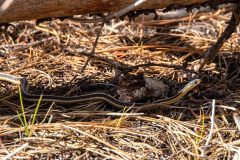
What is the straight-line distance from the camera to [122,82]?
9.24 ft

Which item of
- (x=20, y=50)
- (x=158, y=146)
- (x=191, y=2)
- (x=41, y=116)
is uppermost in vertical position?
(x=191, y=2)

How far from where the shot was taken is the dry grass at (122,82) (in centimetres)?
212

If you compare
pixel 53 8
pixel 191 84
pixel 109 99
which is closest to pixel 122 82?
pixel 109 99

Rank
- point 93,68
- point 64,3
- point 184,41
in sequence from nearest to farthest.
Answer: point 64,3
point 93,68
point 184,41

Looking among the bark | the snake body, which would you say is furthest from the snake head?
the bark

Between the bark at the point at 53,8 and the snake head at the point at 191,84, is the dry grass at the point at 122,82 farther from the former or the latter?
the bark at the point at 53,8

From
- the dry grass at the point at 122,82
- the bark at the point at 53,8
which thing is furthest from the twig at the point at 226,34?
the bark at the point at 53,8

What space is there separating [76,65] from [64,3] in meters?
0.77

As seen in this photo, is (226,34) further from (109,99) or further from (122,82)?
(109,99)

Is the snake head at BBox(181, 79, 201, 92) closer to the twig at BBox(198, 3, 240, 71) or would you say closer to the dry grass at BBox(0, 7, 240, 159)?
the dry grass at BBox(0, 7, 240, 159)

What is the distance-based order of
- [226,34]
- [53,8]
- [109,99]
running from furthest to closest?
[226,34], [109,99], [53,8]

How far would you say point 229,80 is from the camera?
9.40 ft

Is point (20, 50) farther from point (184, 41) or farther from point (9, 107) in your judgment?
point (184, 41)

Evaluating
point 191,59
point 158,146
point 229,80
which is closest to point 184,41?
point 191,59
